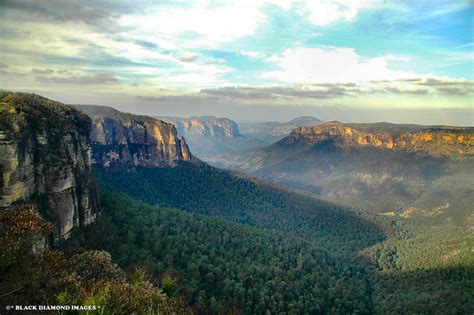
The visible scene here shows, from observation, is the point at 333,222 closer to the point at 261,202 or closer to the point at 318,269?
the point at 261,202

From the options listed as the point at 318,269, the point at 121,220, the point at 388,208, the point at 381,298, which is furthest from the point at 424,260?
the point at 388,208

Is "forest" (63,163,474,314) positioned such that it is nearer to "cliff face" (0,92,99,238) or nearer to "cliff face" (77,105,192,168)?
"cliff face" (0,92,99,238)

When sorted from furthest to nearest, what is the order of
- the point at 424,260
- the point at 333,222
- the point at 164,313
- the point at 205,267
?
the point at 333,222 < the point at 424,260 < the point at 205,267 < the point at 164,313

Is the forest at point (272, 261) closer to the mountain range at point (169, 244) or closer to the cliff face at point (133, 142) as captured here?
the mountain range at point (169, 244)

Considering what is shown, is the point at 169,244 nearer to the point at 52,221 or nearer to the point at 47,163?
the point at 52,221

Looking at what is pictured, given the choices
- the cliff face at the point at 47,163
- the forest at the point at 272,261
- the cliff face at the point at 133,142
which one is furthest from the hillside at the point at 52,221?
the cliff face at the point at 133,142

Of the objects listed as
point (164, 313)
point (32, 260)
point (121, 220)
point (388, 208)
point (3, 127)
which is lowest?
point (388, 208)
